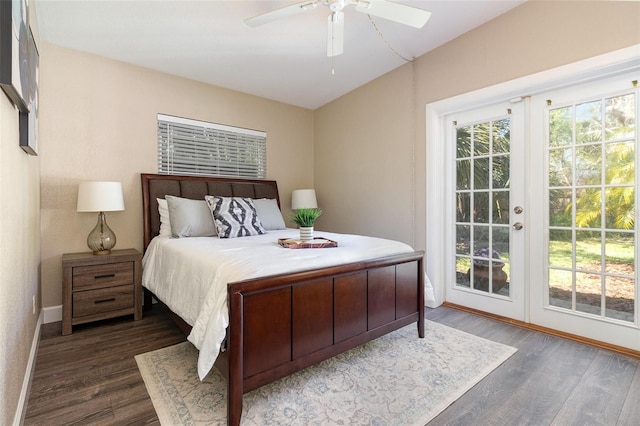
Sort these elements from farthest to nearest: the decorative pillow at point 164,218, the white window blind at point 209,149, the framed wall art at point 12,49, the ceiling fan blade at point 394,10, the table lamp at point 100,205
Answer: the white window blind at point 209,149 < the decorative pillow at point 164,218 < the table lamp at point 100,205 < the ceiling fan blade at point 394,10 < the framed wall art at point 12,49

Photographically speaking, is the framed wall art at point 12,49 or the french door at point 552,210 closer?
the framed wall art at point 12,49

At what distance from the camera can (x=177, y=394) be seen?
1.79 metres

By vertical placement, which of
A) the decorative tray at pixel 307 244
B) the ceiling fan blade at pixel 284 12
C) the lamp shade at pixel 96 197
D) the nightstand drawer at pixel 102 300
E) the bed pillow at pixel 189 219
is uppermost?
the ceiling fan blade at pixel 284 12

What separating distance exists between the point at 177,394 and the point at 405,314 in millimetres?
1680

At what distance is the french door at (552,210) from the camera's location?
230 centimetres

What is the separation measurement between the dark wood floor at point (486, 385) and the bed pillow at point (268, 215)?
1.48 meters

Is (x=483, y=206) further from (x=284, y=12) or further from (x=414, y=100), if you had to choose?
(x=284, y=12)

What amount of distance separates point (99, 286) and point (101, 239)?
0.46 m

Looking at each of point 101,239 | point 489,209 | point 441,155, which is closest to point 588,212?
point 489,209

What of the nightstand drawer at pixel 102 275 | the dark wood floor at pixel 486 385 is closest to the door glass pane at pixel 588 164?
the dark wood floor at pixel 486 385

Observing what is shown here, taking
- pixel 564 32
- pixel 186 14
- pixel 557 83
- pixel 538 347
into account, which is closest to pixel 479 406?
pixel 538 347

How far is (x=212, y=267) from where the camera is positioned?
1.86m

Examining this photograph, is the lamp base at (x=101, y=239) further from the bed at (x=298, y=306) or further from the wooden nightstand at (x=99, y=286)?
the bed at (x=298, y=306)

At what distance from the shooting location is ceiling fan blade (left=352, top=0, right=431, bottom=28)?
1.96 metres
